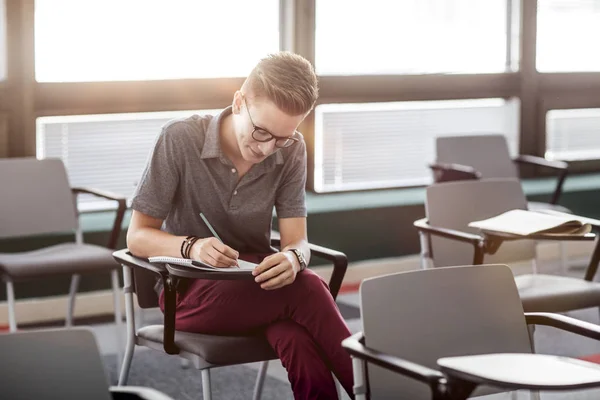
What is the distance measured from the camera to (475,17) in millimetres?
5938

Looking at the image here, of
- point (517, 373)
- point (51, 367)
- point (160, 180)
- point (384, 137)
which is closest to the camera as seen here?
point (51, 367)

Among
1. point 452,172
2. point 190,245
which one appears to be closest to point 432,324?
point 190,245

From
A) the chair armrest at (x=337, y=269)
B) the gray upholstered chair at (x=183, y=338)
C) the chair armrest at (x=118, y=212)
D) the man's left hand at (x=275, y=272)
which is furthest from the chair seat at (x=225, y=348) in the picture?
the chair armrest at (x=118, y=212)

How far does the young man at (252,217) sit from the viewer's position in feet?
7.93

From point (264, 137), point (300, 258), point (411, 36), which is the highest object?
point (411, 36)

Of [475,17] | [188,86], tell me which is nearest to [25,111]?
[188,86]

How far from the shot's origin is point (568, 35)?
20.7 feet

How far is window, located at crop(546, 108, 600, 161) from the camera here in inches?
248

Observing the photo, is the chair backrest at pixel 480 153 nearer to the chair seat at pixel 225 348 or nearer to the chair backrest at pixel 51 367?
the chair seat at pixel 225 348

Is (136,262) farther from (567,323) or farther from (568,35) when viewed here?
(568,35)

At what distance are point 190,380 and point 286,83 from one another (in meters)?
1.61

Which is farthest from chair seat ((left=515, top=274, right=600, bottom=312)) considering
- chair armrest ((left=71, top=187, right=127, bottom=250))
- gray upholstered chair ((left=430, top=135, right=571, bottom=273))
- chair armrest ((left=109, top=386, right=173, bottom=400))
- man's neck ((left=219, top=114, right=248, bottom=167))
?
chair armrest ((left=109, top=386, right=173, bottom=400))

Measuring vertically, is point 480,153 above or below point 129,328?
above

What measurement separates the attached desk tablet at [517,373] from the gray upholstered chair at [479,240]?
1204 mm
